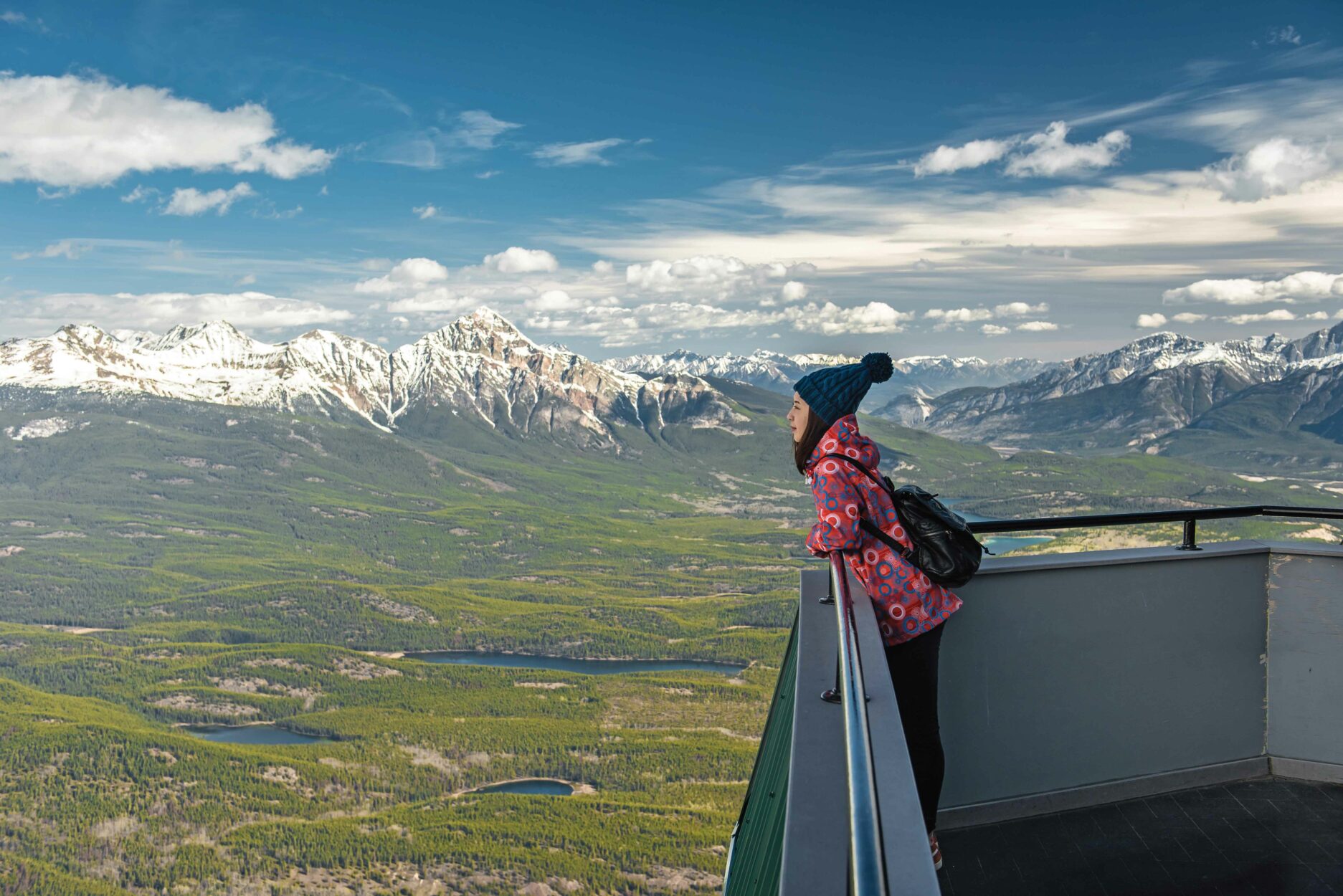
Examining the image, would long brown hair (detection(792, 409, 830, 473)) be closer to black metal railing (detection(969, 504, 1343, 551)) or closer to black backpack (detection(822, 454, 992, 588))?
black backpack (detection(822, 454, 992, 588))

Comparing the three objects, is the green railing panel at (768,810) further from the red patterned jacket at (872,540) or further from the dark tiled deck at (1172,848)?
the dark tiled deck at (1172,848)

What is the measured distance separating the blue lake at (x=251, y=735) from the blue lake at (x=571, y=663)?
25.3 m

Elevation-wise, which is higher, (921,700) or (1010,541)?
(1010,541)

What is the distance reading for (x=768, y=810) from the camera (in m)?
3.19

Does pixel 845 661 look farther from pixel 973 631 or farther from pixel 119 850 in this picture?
pixel 119 850

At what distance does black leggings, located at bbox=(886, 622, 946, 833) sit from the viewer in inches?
150

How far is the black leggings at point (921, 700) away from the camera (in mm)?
3820

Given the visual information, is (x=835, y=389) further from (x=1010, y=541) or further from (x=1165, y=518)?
(x=1165, y=518)

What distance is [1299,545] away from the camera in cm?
550

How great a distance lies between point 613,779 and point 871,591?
104 metres

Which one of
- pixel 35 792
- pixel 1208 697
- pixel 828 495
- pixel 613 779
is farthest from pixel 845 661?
pixel 35 792

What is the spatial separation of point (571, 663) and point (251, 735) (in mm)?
46774

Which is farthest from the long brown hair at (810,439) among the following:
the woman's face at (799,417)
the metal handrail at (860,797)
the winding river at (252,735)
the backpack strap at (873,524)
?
the winding river at (252,735)

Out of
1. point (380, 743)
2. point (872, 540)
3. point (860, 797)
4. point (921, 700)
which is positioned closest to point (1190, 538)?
point (921, 700)
